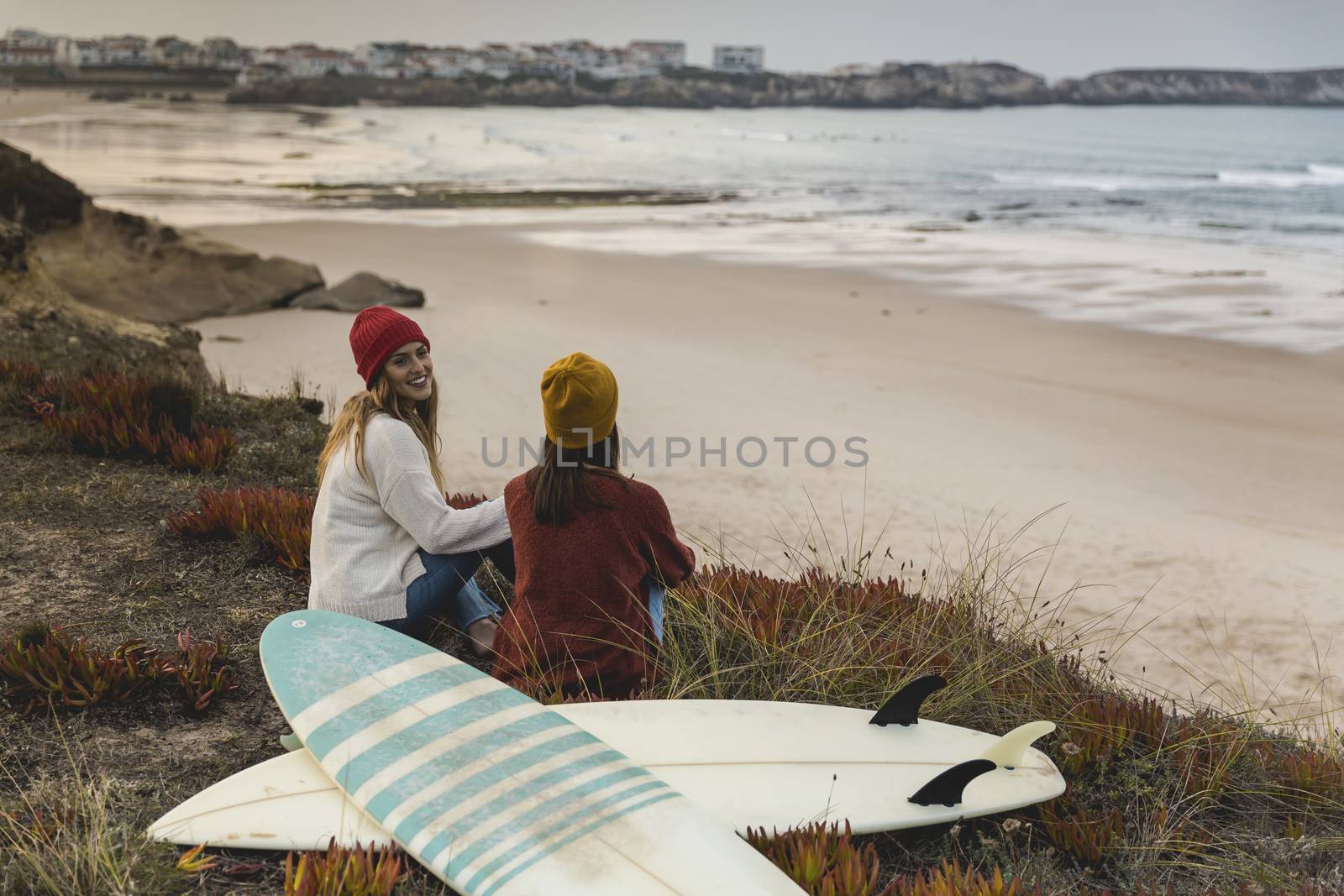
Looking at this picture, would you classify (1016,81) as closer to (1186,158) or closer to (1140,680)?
(1186,158)

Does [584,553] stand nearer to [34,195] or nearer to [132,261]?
[132,261]

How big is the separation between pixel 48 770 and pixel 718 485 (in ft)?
15.7

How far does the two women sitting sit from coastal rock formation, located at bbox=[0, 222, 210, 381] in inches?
175

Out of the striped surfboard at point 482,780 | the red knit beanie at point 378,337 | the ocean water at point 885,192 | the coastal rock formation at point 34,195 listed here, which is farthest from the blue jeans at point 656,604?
the ocean water at point 885,192

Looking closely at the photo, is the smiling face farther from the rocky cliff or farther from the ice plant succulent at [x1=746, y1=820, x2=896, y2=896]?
the rocky cliff

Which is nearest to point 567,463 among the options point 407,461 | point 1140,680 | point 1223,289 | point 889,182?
point 407,461

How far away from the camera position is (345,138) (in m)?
49.2

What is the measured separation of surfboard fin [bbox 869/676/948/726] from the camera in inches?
135

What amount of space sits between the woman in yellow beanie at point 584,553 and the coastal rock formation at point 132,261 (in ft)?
31.4

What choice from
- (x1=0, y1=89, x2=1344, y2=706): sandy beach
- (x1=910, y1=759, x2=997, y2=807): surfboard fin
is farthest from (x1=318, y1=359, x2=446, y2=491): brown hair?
(x1=910, y1=759, x2=997, y2=807): surfboard fin

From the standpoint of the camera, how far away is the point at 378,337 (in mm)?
3756

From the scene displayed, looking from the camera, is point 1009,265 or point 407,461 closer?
point 407,461

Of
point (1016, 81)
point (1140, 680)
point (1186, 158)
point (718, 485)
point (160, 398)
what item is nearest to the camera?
point (1140, 680)

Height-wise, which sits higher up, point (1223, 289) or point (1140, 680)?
point (1223, 289)
